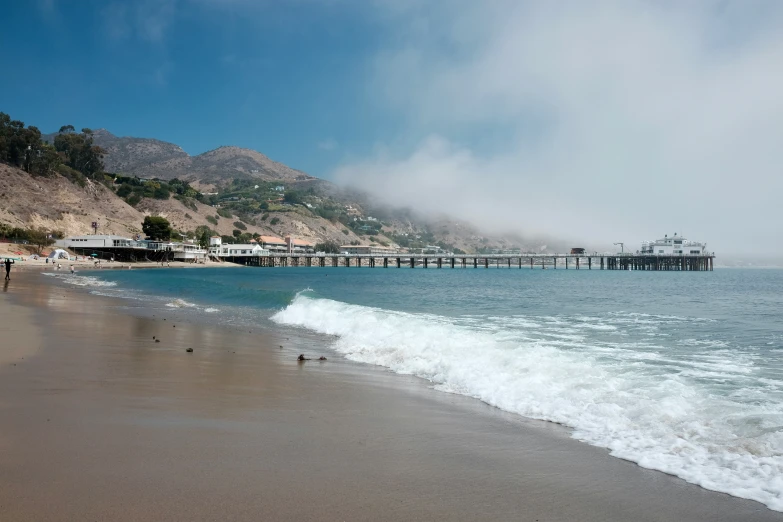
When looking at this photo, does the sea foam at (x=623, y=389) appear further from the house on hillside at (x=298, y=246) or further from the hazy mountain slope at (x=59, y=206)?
the house on hillside at (x=298, y=246)

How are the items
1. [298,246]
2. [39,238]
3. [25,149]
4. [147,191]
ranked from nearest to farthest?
[39,238], [25,149], [147,191], [298,246]

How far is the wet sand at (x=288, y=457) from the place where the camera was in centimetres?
382

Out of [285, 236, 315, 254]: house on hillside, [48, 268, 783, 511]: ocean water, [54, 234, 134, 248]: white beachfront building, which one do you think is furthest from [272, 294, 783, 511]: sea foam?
[285, 236, 315, 254]: house on hillside

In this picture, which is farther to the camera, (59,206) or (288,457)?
(59,206)

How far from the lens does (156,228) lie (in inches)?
3979

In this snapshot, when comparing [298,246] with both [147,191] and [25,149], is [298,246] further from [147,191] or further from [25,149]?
[25,149]

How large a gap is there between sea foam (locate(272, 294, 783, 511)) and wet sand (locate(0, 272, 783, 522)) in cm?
45

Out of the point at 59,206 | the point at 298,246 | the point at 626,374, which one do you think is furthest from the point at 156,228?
the point at 626,374

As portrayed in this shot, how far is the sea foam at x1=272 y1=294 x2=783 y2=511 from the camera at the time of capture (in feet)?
16.8

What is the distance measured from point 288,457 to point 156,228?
106298 millimetres

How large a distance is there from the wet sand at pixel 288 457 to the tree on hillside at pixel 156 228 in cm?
10048

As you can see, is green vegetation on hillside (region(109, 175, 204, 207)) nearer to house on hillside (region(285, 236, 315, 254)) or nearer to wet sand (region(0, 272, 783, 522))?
house on hillside (region(285, 236, 315, 254))

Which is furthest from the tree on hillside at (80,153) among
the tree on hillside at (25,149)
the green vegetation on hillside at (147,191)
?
the tree on hillside at (25,149)

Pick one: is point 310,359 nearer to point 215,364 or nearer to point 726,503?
point 215,364
